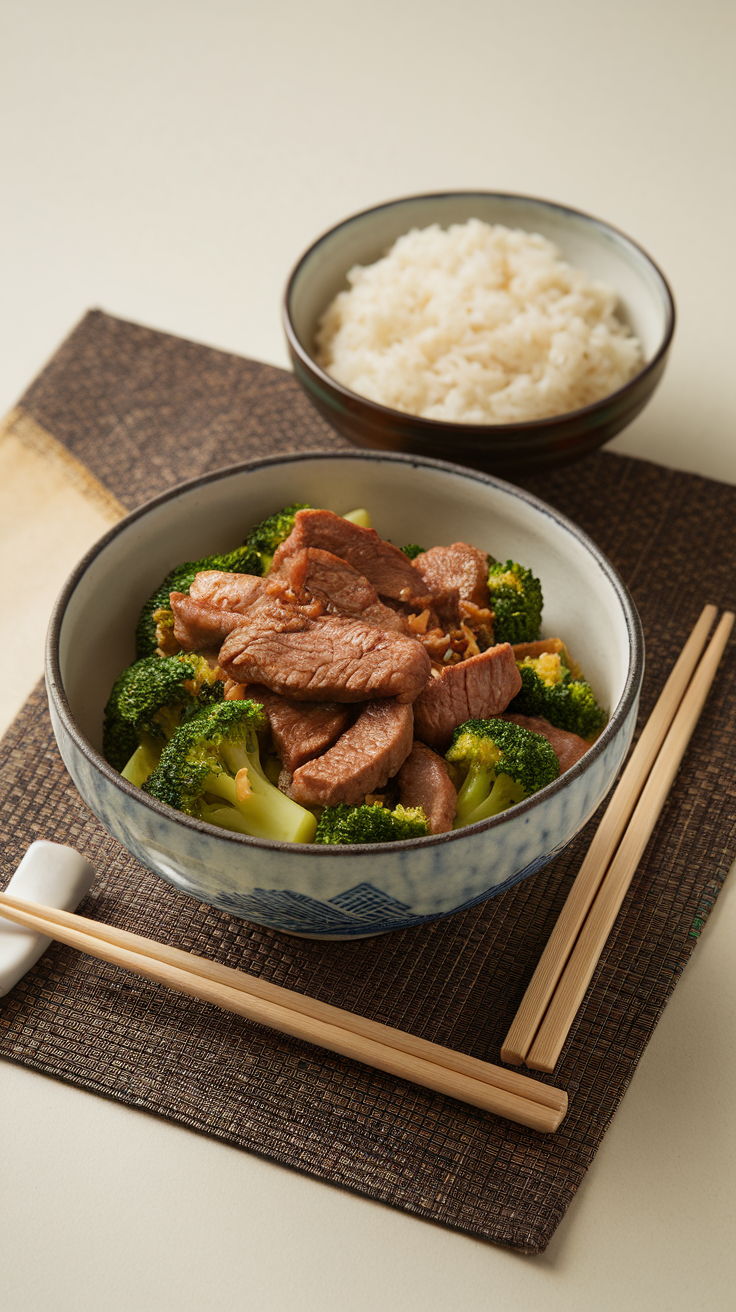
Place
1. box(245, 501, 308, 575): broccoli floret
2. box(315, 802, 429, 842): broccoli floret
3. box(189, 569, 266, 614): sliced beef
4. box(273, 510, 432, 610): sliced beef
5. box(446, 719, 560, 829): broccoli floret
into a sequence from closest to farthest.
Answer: box(315, 802, 429, 842): broccoli floret
box(446, 719, 560, 829): broccoli floret
box(189, 569, 266, 614): sliced beef
box(273, 510, 432, 610): sliced beef
box(245, 501, 308, 575): broccoli floret

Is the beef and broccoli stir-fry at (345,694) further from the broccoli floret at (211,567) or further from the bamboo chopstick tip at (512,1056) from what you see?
the bamboo chopstick tip at (512,1056)

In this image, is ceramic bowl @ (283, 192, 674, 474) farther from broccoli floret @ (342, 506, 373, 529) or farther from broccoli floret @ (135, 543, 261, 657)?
broccoli floret @ (135, 543, 261, 657)

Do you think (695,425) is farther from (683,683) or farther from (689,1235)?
(689,1235)

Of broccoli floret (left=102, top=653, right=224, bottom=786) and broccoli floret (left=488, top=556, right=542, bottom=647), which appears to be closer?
broccoli floret (left=102, top=653, right=224, bottom=786)

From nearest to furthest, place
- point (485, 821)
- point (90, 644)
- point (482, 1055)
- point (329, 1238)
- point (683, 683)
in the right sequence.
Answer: point (485, 821)
point (329, 1238)
point (482, 1055)
point (90, 644)
point (683, 683)

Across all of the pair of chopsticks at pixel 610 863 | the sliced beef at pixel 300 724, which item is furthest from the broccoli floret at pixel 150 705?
the pair of chopsticks at pixel 610 863

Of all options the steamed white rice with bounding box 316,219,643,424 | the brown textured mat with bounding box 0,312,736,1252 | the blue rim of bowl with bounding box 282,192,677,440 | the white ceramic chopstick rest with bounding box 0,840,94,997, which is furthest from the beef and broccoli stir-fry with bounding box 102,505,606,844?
Result: the steamed white rice with bounding box 316,219,643,424

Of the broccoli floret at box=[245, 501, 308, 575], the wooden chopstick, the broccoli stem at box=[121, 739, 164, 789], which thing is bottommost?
the wooden chopstick

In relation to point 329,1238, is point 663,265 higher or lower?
lower

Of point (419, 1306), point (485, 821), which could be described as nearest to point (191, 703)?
point (485, 821)
